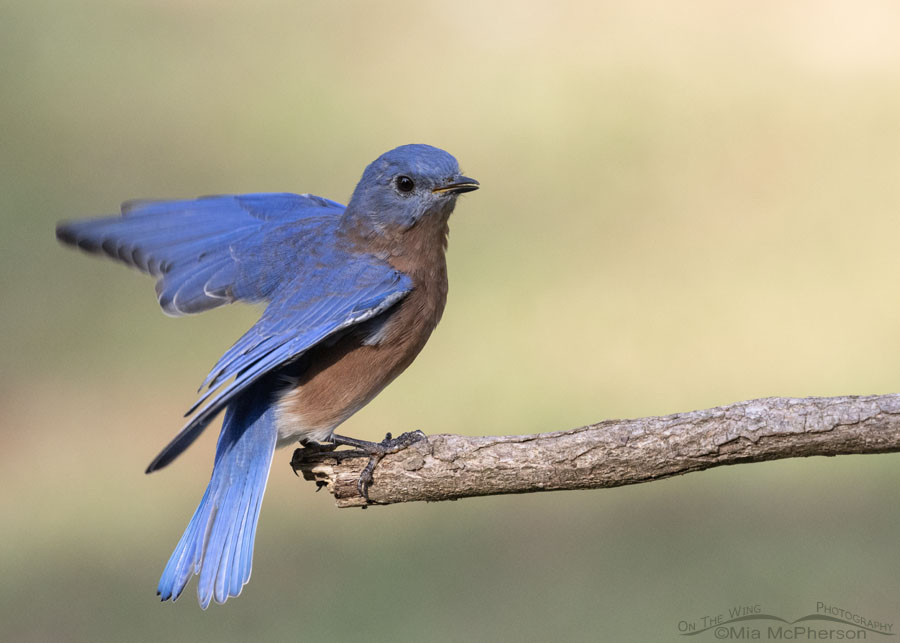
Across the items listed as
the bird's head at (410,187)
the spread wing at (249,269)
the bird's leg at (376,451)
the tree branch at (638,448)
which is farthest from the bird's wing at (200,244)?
the tree branch at (638,448)

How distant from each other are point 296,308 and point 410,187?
0.66 meters

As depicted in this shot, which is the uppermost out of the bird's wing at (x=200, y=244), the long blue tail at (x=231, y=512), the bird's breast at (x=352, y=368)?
the bird's wing at (x=200, y=244)

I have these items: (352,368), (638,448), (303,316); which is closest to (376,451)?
(352,368)

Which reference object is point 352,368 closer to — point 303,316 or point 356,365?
point 356,365

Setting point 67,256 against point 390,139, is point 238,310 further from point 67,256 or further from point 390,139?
point 390,139

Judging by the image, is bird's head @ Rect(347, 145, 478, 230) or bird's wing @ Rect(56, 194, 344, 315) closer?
bird's head @ Rect(347, 145, 478, 230)

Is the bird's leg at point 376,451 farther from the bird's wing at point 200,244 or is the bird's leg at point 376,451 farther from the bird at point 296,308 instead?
the bird's wing at point 200,244

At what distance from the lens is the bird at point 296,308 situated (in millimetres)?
4348

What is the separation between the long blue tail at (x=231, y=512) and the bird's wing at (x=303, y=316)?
0.23 m

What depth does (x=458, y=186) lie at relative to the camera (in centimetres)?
450

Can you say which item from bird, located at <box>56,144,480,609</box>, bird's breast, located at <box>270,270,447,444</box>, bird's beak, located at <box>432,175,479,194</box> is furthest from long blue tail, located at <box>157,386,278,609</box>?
bird's beak, located at <box>432,175,479,194</box>

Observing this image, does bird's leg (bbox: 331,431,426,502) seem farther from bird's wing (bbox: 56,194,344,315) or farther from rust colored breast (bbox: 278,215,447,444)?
bird's wing (bbox: 56,194,344,315)

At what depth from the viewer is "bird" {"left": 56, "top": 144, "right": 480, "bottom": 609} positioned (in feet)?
14.3

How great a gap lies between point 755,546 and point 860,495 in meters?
1.03
